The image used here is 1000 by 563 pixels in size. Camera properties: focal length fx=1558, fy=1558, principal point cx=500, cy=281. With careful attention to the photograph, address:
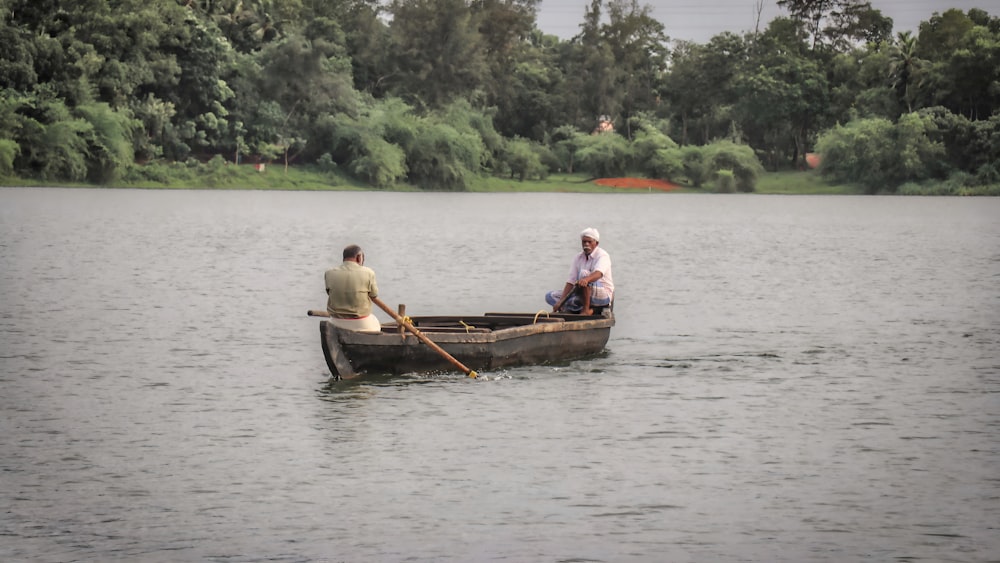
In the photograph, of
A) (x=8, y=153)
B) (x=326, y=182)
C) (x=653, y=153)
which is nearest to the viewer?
(x=8, y=153)

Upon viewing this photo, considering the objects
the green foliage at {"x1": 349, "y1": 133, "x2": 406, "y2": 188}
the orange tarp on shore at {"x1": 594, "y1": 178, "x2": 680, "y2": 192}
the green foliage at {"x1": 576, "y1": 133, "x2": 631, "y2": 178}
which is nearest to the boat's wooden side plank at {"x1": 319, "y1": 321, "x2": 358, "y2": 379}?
the green foliage at {"x1": 349, "y1": 133, "x2": 406, "y2": 188}

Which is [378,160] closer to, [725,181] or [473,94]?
[473,94]

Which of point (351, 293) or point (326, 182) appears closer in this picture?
point (351, 293)

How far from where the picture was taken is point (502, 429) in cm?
1606

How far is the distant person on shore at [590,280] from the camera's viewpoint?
70.3 feet

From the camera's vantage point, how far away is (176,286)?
32.8 metres

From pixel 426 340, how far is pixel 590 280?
3.58 m

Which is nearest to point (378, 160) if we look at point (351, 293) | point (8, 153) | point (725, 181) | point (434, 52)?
point (434, 52)

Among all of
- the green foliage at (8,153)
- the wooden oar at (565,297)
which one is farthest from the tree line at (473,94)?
the wooden oar at (565,297)

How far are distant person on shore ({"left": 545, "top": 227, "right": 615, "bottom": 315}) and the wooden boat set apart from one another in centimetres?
25

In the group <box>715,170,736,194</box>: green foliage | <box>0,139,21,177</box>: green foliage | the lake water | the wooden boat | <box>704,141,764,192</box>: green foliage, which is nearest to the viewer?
the lake water

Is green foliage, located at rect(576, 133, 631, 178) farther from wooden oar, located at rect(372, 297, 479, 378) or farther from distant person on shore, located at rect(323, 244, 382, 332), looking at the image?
distant person on shore, located at rect(323, 244, 382, 332)

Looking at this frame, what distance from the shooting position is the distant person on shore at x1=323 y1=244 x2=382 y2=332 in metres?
18.2

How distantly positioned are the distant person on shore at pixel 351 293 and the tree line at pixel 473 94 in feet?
217
